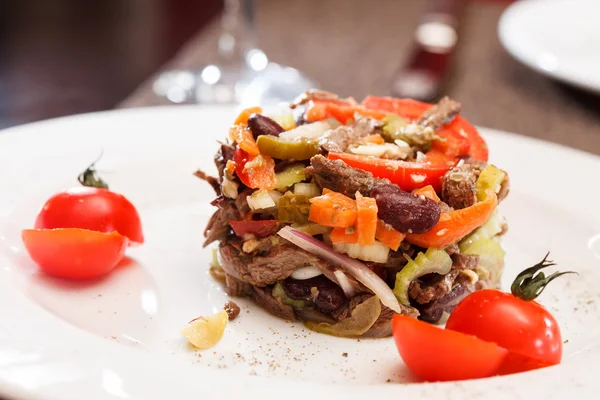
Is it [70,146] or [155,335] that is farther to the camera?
[70,146]

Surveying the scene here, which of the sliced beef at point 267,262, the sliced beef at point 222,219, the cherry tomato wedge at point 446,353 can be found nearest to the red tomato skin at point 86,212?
the sliced beef at point 222,219

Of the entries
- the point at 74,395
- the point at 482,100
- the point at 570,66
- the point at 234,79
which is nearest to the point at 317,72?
the point at 234,79

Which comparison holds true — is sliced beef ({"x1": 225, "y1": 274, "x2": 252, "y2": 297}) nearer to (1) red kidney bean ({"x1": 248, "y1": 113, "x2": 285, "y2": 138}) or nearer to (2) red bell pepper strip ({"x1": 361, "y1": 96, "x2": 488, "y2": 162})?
(1) red kidney bean ({"x1": 248, "y1": 113, "x2": 285, "y2": 138})

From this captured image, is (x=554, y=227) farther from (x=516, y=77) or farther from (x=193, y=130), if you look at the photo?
(x=516, y=77)

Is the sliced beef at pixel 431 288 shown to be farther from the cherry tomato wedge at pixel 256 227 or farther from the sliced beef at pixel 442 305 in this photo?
the cherry tomato wedge at pixel 256 227

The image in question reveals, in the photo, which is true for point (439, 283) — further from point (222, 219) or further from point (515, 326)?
point (222, 219)
